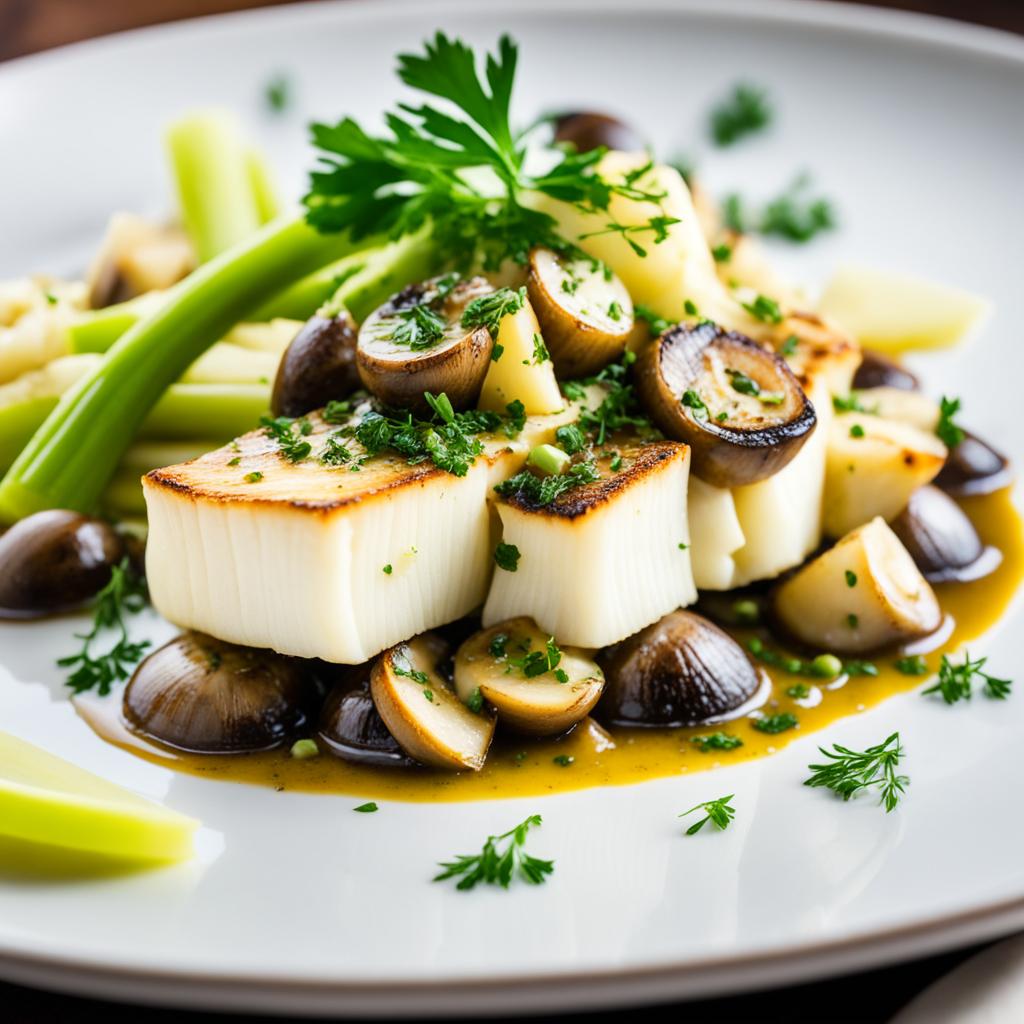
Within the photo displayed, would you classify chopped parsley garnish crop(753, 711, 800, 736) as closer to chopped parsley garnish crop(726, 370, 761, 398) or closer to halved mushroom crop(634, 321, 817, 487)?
Result: halved mushroom crop(634, 321, 817, 487)

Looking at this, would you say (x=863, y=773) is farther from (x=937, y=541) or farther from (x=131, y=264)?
(x=131, y=264)

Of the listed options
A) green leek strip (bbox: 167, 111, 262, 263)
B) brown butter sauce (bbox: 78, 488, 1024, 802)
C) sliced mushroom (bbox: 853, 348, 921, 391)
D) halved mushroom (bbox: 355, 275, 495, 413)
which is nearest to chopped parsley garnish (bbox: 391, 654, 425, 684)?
brown butter sauce (bbox: 78, 488, 1024, 802)

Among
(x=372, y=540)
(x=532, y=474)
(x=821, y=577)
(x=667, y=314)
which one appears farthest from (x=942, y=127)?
(x=372, y=540)

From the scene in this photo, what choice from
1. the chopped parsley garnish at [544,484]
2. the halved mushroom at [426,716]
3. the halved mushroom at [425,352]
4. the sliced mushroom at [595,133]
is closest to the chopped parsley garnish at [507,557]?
the chopped parsley garnish at [544,484]

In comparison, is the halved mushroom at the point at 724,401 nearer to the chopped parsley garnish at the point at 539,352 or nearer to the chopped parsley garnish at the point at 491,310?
the chopped parsley garnish at the point at 539,352

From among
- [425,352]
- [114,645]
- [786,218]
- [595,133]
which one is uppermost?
[595,133]

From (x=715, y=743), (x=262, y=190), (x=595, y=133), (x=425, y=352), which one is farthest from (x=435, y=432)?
(x=262, y=190)
